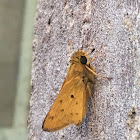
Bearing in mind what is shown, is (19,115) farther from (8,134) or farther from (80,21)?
(80,21)

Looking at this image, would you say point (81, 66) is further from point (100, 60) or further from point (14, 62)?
point (14, 62)

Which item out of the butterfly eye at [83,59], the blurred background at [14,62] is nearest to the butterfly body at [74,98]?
the butterfly eye at [83,59]

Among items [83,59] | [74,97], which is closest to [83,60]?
[83,59]

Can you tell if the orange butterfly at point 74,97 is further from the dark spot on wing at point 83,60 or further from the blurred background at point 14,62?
the blurred background at point 14,62

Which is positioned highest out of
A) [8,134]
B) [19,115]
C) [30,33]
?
[30,33]

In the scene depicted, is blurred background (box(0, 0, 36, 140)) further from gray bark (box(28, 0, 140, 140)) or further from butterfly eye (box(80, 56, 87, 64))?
butterfly eye (box(80, 56, 87, 64))

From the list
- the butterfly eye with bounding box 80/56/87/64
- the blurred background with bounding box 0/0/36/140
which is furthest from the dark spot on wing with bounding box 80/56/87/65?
the blurred background with bounding box 0/0/36/140

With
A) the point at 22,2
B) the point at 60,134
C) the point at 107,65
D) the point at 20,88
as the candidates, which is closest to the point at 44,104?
the point at 60,134
